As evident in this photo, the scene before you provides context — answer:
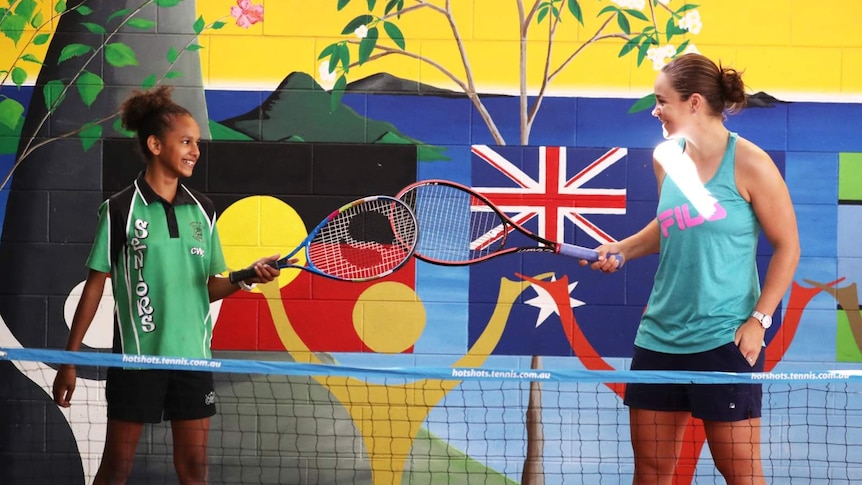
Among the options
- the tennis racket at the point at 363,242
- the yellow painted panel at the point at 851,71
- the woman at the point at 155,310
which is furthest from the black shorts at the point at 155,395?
the yellow painted panel at the point at 851,71

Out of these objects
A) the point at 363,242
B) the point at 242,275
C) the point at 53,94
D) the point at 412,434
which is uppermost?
the point at 53,94

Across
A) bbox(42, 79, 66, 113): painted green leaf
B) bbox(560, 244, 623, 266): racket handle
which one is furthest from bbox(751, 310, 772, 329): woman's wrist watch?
bbox(42, 79, 66, 113): painted green leaf

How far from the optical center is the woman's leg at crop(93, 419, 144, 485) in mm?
3439

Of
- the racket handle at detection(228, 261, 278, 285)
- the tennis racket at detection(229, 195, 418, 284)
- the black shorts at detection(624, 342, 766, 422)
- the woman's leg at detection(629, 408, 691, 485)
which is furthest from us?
the tennis racket at detection(229, 195, 418, 284)

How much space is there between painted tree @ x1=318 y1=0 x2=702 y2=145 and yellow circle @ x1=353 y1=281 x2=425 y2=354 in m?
0.82

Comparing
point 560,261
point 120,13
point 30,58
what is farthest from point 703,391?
point 30,58

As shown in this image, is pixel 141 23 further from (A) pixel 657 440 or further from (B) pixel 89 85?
(A) pixel 657 440

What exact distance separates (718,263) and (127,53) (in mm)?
2748

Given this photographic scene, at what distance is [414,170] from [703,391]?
1.74 meters

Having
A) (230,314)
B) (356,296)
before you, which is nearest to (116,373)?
(230,314)

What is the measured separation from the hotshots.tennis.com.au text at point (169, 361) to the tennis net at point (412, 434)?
1.14 meters

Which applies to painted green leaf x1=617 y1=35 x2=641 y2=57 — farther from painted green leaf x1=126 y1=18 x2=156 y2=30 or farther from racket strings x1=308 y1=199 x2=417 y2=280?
painted green leaf x1=126 y1=18 x2=156 y2=30

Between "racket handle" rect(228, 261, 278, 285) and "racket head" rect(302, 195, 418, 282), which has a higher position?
"racket head" rect(302, 195, 418, 282)

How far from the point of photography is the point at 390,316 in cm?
433
